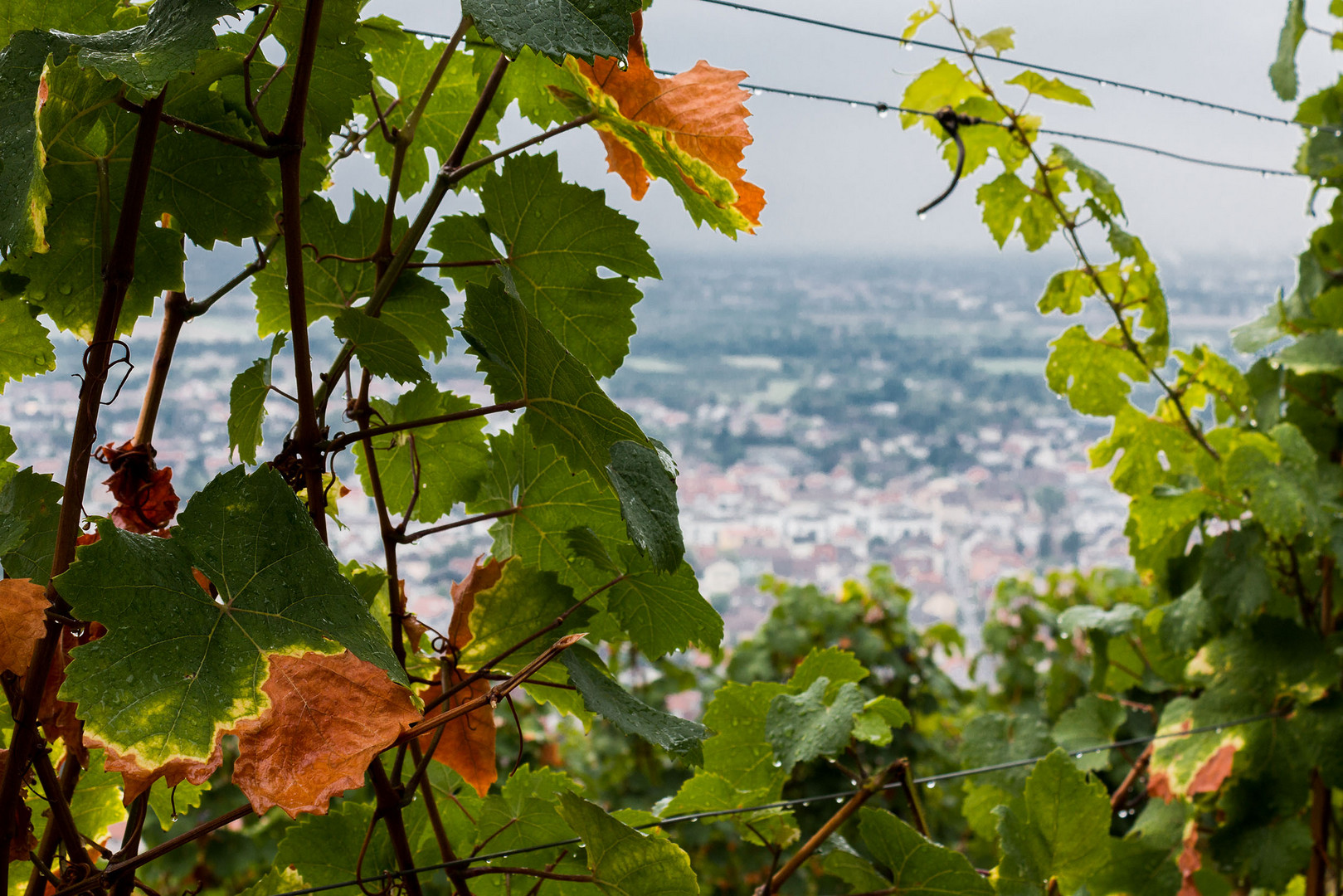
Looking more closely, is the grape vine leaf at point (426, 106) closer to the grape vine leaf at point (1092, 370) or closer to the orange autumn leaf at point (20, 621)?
the orange autumn leaf at point (20, 621)

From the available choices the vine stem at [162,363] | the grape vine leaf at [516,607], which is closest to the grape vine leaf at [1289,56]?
the grape vine leaf at [516,607]

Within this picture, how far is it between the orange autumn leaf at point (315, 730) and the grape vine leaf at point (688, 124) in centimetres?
25

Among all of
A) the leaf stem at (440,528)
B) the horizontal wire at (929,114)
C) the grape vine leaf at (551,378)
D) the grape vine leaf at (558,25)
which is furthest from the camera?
the horizontal wire at (929,114)

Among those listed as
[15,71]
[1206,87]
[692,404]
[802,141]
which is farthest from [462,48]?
[1206,87]

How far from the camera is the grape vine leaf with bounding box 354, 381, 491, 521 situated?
0.66 meters

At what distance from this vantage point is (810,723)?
0.73m

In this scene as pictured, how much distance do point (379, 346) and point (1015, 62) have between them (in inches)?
39.2

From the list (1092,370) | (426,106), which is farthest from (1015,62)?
(426,106)

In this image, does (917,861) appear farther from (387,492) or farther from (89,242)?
(89,242)

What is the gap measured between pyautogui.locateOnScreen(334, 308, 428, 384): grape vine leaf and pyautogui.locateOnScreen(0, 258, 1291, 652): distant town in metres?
1.94

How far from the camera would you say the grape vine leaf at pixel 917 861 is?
638 mm

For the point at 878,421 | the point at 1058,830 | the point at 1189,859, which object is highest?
the point at 878,421

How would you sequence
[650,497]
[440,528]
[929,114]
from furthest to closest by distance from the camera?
[929,114] < [440,528] < [650,497]

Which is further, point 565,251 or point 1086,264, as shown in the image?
point 1086,264
